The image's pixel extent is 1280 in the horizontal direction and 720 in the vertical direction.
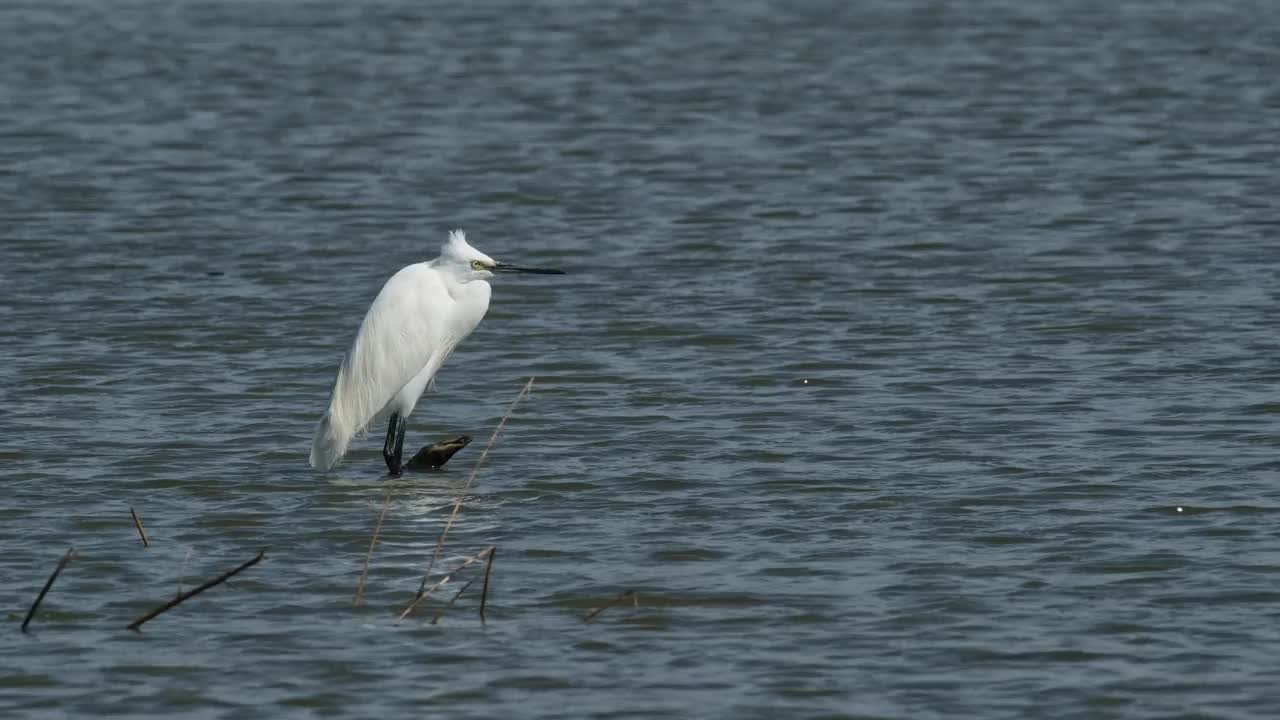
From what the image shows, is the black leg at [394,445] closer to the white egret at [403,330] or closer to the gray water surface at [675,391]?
the white egret at [403,330]

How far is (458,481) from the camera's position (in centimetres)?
1035

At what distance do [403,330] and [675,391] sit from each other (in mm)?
1953

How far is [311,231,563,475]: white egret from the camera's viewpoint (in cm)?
1060

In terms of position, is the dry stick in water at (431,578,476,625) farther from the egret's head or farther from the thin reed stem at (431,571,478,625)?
the egret's head

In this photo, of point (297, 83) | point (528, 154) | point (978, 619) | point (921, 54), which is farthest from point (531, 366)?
point (921, 54)

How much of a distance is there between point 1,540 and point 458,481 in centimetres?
210

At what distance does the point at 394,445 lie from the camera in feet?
35.1

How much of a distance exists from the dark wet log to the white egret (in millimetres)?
73

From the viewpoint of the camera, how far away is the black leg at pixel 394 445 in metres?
10.6

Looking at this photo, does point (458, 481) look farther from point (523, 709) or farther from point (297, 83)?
point (297, 83)

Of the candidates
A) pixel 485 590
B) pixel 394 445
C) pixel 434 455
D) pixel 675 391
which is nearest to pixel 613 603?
pixel 485 590

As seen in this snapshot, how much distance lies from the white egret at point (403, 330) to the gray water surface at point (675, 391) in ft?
1.21

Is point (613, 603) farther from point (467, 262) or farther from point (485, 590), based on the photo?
point (467, 262)

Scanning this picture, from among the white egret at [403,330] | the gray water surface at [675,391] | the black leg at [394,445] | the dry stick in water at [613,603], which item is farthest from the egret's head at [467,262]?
the dry stick in water at [613,603]
